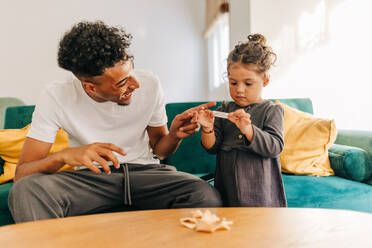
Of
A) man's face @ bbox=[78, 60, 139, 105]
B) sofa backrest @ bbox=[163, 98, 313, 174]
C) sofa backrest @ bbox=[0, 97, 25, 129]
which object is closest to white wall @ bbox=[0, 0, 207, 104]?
sofa backrest @ bbox=[0, 97, 25, 129]

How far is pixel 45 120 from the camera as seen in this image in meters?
1.22

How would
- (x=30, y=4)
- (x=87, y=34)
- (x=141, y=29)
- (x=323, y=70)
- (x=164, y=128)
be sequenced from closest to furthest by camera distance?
(x=87, y=34) < (x=164, y=128) < (x=323, y=70) < (x=30, y=4) < (x=141, y=29)

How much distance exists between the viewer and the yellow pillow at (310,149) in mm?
1724

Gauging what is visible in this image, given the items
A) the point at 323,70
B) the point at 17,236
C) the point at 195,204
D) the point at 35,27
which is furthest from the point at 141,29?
the point at 17,236

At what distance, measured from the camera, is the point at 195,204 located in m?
1.16

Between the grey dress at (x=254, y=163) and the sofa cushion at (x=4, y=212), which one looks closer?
the grey dress at (x=254, y=163)

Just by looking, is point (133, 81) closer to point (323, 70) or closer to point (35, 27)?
point (323, 70)

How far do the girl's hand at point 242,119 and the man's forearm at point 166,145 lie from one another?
286 millimetres

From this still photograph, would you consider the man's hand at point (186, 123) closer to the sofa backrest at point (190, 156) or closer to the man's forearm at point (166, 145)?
the man's forearm at point (166, 145)

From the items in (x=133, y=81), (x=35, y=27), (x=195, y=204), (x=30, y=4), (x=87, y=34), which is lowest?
(x=195, y=204)

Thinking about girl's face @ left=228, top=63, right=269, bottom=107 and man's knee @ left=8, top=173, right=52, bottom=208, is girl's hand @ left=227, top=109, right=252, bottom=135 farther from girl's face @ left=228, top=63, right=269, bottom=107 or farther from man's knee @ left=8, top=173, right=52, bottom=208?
man's knee @ left=8, top=173, right=52, bottom=208

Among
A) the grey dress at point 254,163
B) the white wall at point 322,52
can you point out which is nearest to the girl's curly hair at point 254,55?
the grey dress at point 254,163

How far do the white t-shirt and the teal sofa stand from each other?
0.33m

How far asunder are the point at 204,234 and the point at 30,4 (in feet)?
15.3
